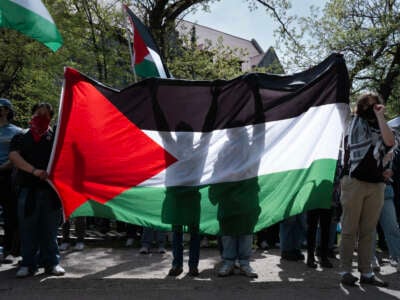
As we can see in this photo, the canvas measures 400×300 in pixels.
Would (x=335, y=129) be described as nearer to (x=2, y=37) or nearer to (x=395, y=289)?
(x=395, y=289)

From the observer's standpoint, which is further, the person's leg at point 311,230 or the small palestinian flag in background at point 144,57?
the small palestinian flag in background at point 144,57

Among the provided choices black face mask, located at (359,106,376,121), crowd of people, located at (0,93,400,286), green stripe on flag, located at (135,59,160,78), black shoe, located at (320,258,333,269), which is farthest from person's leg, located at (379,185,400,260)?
green stripe on flag, located at (135,59,160,78)

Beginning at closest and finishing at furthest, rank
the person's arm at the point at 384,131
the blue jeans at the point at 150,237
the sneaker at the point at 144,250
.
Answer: the person's arm at the point at 384,131, the sneaker at the point at 144,250, the blue jeans at the point at 150,237

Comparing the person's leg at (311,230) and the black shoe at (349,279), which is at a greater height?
the person's leg at (311,230)

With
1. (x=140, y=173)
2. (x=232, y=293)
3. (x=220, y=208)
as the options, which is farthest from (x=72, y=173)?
(x=232, y=293)

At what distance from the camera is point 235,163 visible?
17.5ft

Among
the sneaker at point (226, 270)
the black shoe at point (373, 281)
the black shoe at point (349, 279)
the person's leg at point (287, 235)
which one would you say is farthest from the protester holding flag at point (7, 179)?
the black shoe at point (373, 281)

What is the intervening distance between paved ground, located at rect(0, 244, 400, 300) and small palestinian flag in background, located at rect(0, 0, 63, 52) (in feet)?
9.46

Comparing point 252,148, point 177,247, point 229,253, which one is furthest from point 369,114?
point 177,247

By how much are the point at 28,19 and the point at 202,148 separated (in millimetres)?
2665

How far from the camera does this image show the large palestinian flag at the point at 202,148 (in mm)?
5188

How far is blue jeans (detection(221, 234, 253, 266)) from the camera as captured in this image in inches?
213

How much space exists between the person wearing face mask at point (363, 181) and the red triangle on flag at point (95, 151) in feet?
6.63

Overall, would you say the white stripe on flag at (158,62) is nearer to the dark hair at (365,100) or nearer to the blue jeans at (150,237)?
the blue jeans at (150,237)
